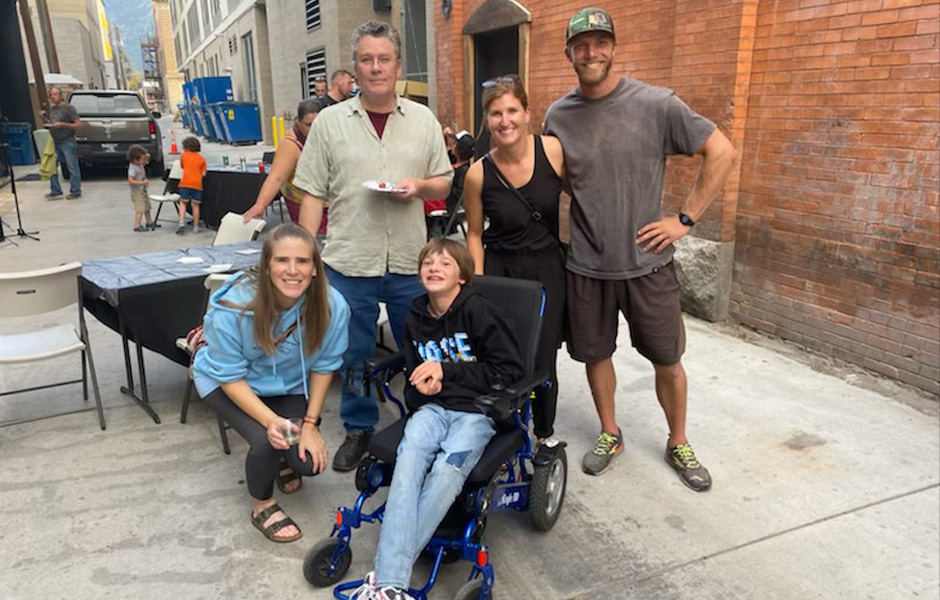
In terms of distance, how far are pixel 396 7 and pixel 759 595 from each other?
42.2 ft

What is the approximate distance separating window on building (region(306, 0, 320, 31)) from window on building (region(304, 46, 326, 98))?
1.98 feet

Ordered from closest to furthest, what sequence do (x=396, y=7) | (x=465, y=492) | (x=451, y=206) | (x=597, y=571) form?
(x=465, y=492) → (x=597, y=571) → (x=451, y=206) → (x=396, y=7)

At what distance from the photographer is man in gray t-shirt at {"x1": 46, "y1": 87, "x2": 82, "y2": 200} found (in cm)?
1161

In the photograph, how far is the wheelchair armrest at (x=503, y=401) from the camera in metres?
2.40

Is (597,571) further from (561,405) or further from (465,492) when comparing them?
(561,405)

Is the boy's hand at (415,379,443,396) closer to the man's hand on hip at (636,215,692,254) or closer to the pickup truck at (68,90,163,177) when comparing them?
the man's hand on hip at (636,215,692,254)

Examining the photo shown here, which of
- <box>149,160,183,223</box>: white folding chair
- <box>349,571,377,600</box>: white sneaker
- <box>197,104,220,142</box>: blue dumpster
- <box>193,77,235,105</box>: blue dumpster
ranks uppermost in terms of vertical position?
<box>193,77,235,105</box>: blue dumpster

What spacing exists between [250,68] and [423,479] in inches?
1064

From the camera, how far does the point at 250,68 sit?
2606 centimetres

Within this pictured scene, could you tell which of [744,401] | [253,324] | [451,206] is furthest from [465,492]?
[451,206]

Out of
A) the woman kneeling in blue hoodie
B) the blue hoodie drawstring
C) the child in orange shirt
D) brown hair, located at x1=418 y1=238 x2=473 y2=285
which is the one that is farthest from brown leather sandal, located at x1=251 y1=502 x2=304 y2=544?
the child in orange shirt

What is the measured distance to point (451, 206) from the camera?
725cm

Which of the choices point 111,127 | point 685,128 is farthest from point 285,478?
point 111,127

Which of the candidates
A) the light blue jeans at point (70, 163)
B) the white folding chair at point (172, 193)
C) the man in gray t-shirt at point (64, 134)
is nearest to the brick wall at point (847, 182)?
the white folding chair at point (172, 193)
